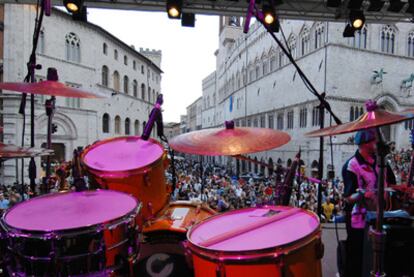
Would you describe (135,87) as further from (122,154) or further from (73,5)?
(122,154)

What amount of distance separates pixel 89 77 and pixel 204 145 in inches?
927

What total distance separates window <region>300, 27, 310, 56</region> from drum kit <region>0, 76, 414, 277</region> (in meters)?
24.8

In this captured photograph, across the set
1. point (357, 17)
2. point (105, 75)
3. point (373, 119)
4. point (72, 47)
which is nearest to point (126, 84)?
point (105, 75)

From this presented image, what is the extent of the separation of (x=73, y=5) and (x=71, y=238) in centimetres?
426

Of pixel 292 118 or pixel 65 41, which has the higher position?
pixel 65 41

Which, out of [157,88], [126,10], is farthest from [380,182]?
[157,88]

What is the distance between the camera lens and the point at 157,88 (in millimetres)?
41562

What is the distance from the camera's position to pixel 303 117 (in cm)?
2514

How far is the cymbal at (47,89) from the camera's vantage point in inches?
118

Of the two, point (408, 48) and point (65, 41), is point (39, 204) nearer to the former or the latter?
point (65, 41)

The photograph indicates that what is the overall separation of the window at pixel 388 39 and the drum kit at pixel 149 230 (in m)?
26.1

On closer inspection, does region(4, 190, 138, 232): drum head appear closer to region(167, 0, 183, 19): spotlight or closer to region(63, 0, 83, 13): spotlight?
region(63, 0, 83, 13): spotlight

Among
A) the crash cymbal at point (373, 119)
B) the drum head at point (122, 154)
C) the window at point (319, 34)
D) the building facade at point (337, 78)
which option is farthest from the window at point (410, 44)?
the drum head at point (122, 154)

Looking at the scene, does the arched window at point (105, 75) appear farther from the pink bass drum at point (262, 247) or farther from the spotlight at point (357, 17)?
the pink bass drum at point (262, 247)
